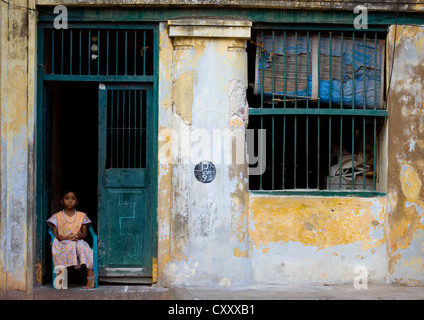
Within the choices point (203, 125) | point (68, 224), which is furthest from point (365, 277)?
point (68, 224)

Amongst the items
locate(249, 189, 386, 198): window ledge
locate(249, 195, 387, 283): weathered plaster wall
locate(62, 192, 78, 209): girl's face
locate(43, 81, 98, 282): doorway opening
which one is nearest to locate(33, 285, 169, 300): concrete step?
locate(43, 81, 98, 282): doorway opening

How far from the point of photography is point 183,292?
21.5 ft

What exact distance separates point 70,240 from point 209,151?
198cm

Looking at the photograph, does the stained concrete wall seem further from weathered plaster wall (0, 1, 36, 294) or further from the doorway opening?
the doorway opening

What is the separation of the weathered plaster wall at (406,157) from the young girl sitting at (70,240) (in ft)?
12.0

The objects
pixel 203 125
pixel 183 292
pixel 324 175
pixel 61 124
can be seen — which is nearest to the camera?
pixel 183 292

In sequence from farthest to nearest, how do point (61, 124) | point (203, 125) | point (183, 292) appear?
point (61, 124) → point (203, 125) → point (183, 292)

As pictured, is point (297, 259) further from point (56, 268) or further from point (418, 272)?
point (56, 268)

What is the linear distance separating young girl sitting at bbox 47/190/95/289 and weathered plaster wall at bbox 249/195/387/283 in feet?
6.56

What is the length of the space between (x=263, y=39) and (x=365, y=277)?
3199mm

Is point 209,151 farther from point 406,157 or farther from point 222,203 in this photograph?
point 406,157

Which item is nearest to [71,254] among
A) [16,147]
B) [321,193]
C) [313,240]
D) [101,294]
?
[101,294]

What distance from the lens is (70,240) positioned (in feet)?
23.0

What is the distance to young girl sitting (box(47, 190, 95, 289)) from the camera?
6867mm
